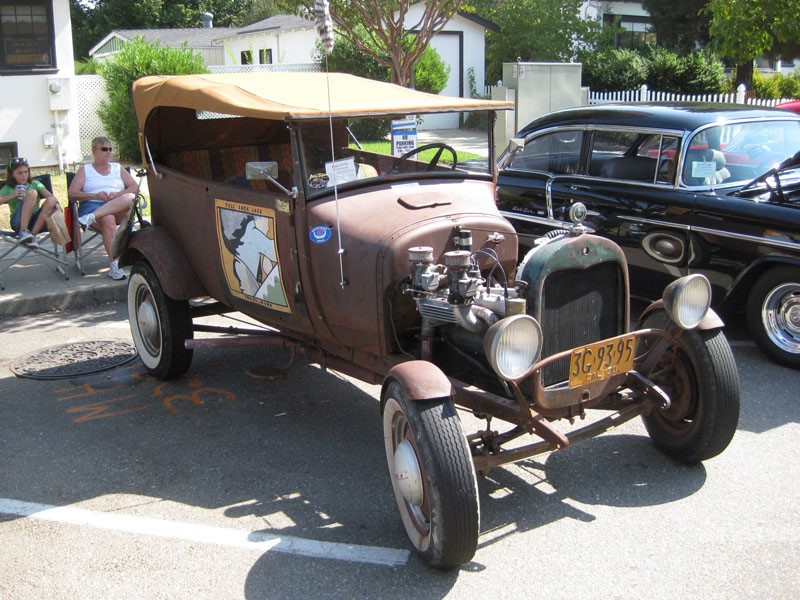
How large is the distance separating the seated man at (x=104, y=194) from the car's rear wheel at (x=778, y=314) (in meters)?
5.43

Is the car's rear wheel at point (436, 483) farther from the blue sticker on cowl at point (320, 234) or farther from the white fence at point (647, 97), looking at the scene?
the white fence at point (647, 97)

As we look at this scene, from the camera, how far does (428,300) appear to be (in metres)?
3.94

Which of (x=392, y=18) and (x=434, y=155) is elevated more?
(x=392, y=18)

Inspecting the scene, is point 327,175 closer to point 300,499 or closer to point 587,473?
point 300,499

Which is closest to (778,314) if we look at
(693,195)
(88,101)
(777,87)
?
(693,195)

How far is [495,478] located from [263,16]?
4481 centimetres

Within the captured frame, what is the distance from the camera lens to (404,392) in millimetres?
3525

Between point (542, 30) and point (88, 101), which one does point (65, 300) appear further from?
point (542, 30)

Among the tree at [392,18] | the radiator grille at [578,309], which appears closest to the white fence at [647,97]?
the tree at [392,18]

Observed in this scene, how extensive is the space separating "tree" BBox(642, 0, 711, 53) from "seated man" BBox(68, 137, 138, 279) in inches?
829

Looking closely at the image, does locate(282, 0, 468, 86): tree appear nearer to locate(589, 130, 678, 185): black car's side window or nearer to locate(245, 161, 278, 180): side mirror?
locate(589, 130, 678, 185): black car's side window

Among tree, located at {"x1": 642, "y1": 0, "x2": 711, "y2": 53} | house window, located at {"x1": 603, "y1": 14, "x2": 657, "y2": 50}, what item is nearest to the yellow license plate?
tree, located at {"x1": 642, "y1": 0, "x2": 711, "y2": 53}

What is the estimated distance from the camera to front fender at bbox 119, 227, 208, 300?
5340mm

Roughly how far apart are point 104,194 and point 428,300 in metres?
5.16
